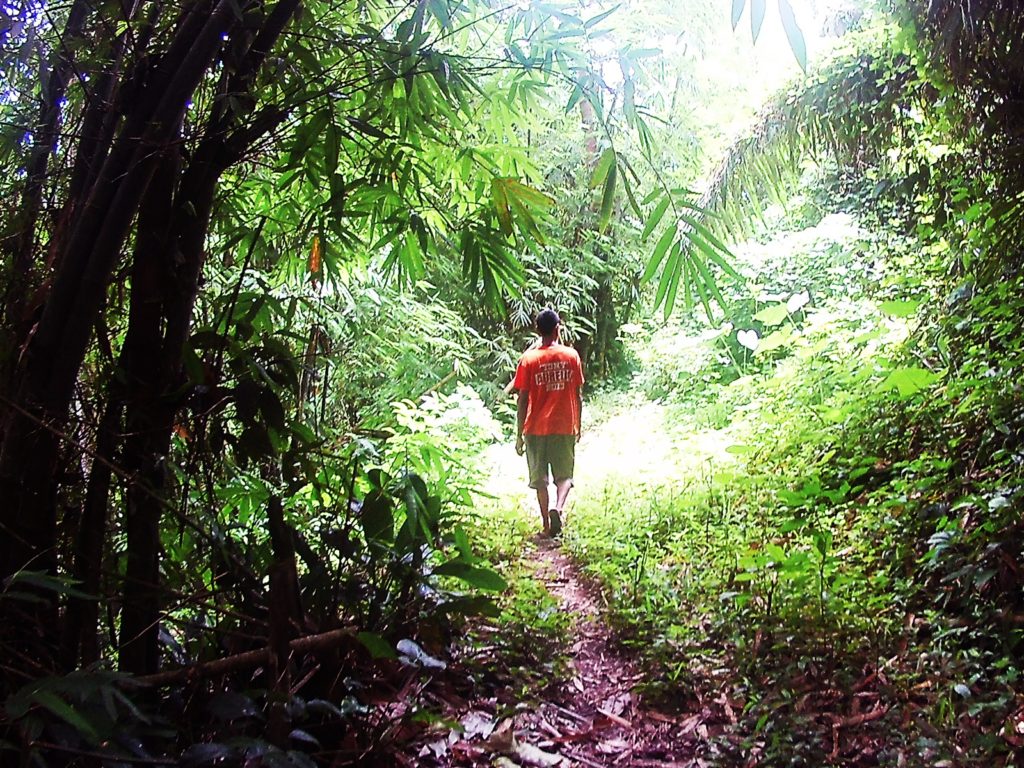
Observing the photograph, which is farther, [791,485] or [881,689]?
[791,485]

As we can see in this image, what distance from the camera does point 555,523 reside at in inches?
203

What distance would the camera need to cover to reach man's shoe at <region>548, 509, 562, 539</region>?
516 centimetres

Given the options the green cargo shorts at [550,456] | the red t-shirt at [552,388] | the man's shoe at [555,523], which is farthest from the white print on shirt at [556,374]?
the man's shoe at [555,523]

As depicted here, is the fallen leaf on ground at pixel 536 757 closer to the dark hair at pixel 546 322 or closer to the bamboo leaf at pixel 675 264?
the bamboo leaf at pixel 675 264

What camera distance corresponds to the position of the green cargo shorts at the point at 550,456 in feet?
17.2

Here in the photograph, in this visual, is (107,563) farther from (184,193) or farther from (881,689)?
(881,689)

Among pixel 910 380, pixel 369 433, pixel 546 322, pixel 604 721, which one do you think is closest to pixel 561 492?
pixel 546 322

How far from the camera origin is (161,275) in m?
1.87

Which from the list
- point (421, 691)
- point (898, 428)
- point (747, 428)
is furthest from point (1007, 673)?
point (747, 428)

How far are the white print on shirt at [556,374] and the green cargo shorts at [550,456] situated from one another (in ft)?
1.17

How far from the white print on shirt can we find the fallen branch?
3499mm

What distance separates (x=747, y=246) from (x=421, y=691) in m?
8.25

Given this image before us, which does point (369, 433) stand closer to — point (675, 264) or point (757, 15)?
point (675, 264)

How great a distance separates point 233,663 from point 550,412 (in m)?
3.77
